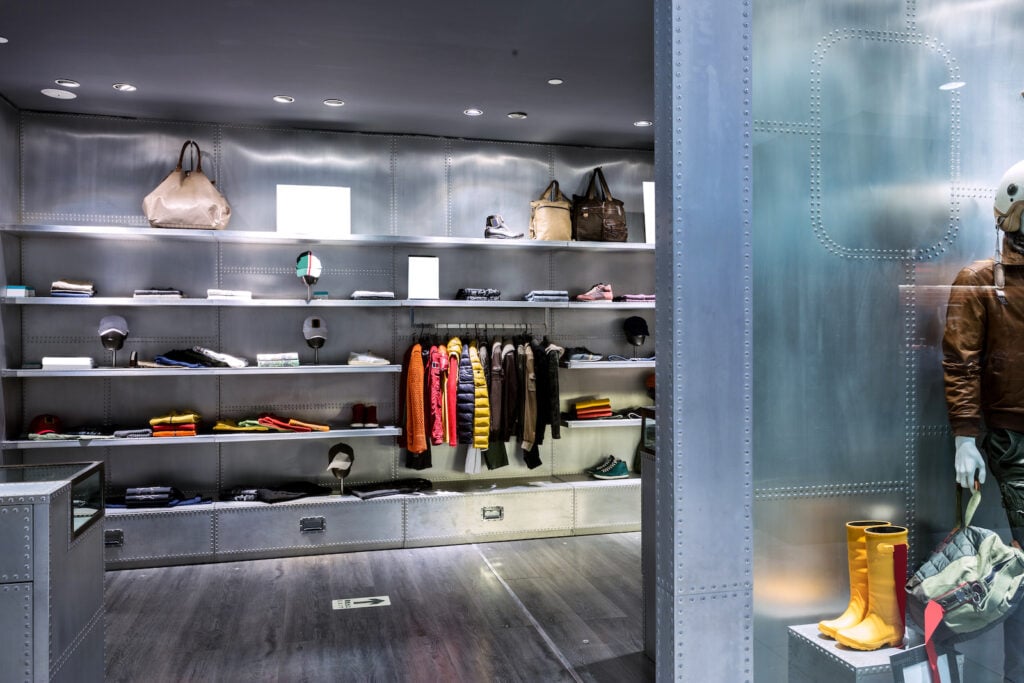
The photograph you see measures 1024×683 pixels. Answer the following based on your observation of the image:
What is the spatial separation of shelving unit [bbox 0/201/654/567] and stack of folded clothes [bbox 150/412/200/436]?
87 millimetres

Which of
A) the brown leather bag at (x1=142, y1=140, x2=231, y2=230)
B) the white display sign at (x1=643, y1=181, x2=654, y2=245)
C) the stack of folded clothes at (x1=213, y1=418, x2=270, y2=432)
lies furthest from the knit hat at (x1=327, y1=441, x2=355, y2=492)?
the white display sign at (x1=643, y1=181, x2=654, y2=245)

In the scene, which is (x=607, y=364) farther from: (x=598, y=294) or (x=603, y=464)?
(x=603, y=464)

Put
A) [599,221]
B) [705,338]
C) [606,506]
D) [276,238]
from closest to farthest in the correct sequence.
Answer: [705,338], [276,238], [606,506], [599,221]

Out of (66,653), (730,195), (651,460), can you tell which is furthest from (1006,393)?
(66,653)

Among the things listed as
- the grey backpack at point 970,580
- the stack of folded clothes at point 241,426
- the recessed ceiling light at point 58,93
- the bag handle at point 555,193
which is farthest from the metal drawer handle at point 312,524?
the grey backpack at point 970,580

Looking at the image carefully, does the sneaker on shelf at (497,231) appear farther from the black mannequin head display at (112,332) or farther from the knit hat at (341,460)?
the black mannequin head display at (112,332)

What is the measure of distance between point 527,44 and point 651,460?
2131mm

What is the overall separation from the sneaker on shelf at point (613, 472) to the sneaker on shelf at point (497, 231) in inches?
74.4

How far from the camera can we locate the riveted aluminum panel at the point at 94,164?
4992mm

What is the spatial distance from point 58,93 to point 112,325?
145 cm

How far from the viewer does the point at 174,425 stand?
496 centimetres

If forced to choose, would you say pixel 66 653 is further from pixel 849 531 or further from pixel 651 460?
pixel 849 531

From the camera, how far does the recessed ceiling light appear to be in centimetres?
453

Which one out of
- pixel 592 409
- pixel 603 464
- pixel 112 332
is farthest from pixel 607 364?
pixel 112 332
